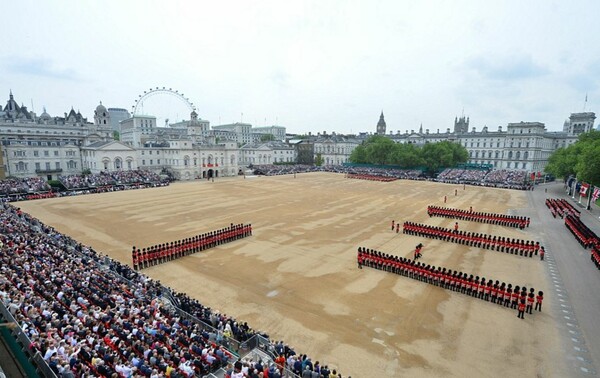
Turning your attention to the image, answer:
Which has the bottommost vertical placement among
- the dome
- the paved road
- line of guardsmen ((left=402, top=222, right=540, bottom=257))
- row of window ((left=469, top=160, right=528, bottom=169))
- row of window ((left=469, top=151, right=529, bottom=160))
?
the paved road

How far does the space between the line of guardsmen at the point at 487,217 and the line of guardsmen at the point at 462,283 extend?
52.6 ft

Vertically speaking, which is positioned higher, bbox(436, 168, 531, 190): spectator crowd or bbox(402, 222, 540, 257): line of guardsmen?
bbox(436, 168, 531, 190): spectator crowd

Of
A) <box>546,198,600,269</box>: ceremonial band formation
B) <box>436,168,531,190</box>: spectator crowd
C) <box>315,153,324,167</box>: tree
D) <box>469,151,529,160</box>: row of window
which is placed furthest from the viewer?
<box>315,153,324,167</box>: tree

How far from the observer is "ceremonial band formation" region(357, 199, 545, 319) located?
49.1 feet

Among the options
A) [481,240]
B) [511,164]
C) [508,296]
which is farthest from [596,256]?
[511,164]

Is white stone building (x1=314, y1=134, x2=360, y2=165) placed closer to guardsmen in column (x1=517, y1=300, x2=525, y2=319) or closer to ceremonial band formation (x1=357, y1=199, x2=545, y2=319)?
ceremonial band formation (x1=357, y1=199, x2=545, y2=319)

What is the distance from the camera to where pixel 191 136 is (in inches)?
2977

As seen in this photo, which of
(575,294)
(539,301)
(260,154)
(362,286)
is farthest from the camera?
(260,154)

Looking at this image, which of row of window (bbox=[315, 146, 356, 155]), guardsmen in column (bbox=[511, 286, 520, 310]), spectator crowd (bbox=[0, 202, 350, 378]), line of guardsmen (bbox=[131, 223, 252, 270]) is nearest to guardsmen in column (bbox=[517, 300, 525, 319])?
guardsmen in column (bbox=[511, 286, 520, 310])

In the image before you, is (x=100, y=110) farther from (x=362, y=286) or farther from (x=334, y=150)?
(x=362, y=286)

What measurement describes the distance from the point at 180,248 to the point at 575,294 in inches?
931

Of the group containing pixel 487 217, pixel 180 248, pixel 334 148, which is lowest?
pixel 180 248

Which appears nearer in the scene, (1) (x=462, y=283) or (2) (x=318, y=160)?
(1) (x=462, y=283)

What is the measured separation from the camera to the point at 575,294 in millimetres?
16453
